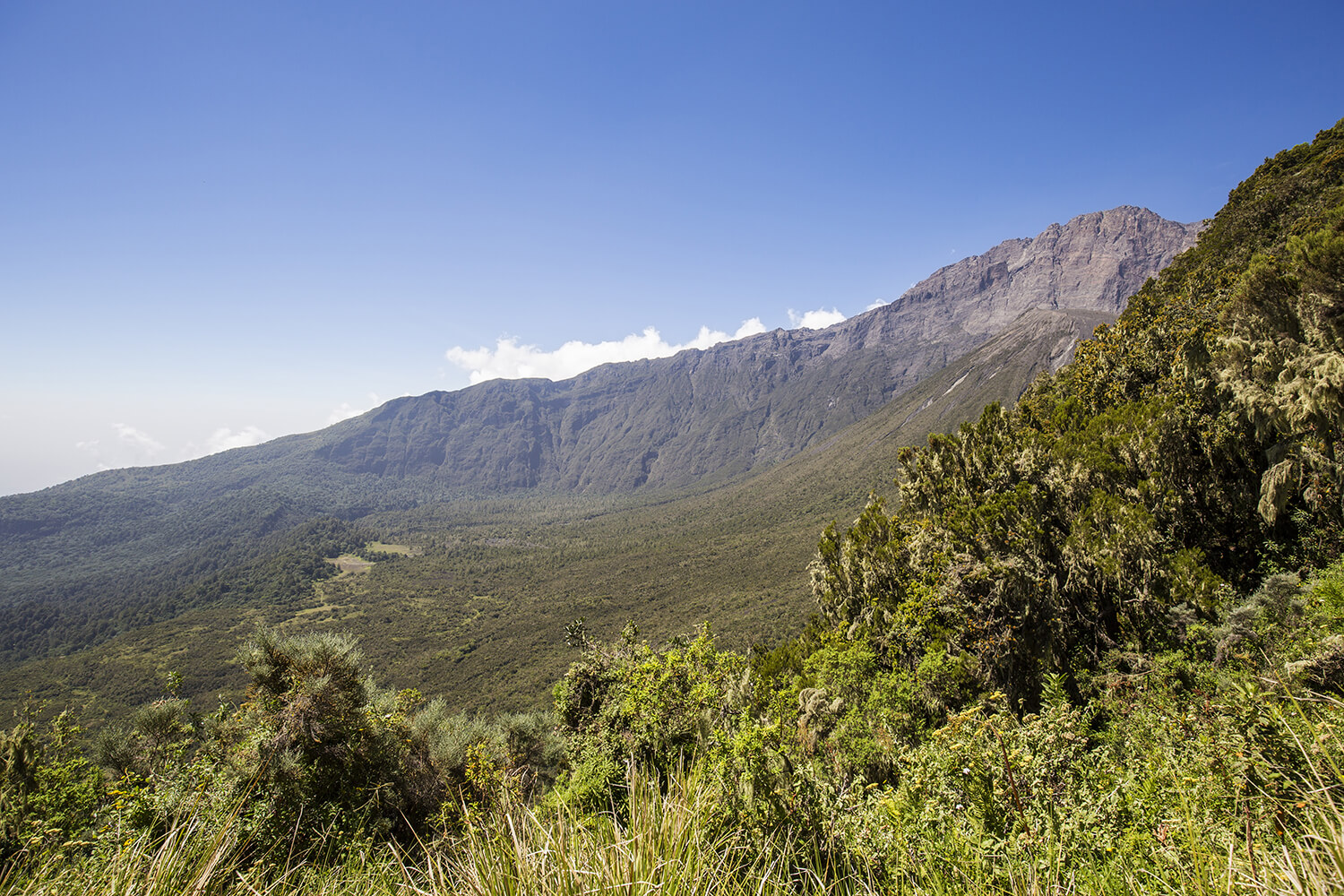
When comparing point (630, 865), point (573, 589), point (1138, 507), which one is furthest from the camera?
point (573, 589)

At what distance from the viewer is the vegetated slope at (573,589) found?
65.9 m

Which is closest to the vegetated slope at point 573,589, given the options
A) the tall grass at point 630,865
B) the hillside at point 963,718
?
the hillside at point 963,718

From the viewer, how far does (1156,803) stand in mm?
5137

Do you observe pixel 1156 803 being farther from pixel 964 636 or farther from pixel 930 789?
pixel 964 636

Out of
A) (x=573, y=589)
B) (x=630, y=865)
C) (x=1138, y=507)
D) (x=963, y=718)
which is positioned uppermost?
(x=630, y=865)

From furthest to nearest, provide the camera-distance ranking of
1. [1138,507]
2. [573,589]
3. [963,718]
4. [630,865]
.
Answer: [573,589]
[1138,507]
[963,718]
[630,865]

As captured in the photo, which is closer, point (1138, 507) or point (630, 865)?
point (630, 865)

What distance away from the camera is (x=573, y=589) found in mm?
100438

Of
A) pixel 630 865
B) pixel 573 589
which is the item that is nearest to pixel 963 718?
pixel 630 865

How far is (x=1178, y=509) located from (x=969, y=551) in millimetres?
6017

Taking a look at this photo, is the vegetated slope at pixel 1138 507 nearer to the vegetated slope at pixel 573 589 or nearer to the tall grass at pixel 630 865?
the tall grass at pixel 630 865

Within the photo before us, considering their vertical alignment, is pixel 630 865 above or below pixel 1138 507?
above

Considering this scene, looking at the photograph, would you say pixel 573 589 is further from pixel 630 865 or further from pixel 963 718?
pixel 630 865

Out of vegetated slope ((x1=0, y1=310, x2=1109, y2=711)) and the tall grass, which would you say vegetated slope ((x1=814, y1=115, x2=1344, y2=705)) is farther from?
vegetated slope ((x1=0, y1=310, x2=1109, y2=711))
